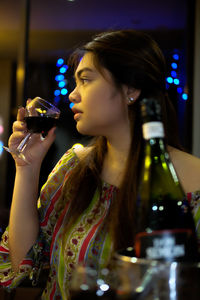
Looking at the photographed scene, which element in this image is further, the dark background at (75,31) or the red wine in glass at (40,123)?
the dark background at (75,31)

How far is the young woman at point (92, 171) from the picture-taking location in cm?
128

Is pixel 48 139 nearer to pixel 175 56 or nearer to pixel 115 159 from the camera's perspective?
pixel 115 159

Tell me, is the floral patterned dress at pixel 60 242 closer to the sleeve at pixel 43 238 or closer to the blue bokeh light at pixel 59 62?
the sleeve at pixel 43 238

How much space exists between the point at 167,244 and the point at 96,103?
792 mm

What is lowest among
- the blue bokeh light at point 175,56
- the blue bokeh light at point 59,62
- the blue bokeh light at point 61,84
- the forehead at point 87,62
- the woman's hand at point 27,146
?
the woman's hand at point 27,146

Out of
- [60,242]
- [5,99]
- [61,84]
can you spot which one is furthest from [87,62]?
[5,99]

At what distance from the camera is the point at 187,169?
134 centimetres

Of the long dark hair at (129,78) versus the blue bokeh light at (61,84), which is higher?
the blue bokeh light at (61,84)

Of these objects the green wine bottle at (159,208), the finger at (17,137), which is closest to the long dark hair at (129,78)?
the finger at (17,137)

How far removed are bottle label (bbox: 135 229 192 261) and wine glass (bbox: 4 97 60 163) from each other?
2.82 ft

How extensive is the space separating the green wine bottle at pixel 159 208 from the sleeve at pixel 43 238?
31.5 inches

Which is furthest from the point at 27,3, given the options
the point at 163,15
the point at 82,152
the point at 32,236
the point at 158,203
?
the point at 158,203

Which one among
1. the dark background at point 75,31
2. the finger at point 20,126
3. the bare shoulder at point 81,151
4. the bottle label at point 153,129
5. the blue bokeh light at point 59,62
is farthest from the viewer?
the blue bokeh light at point 59,62

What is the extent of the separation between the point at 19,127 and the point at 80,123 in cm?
22
